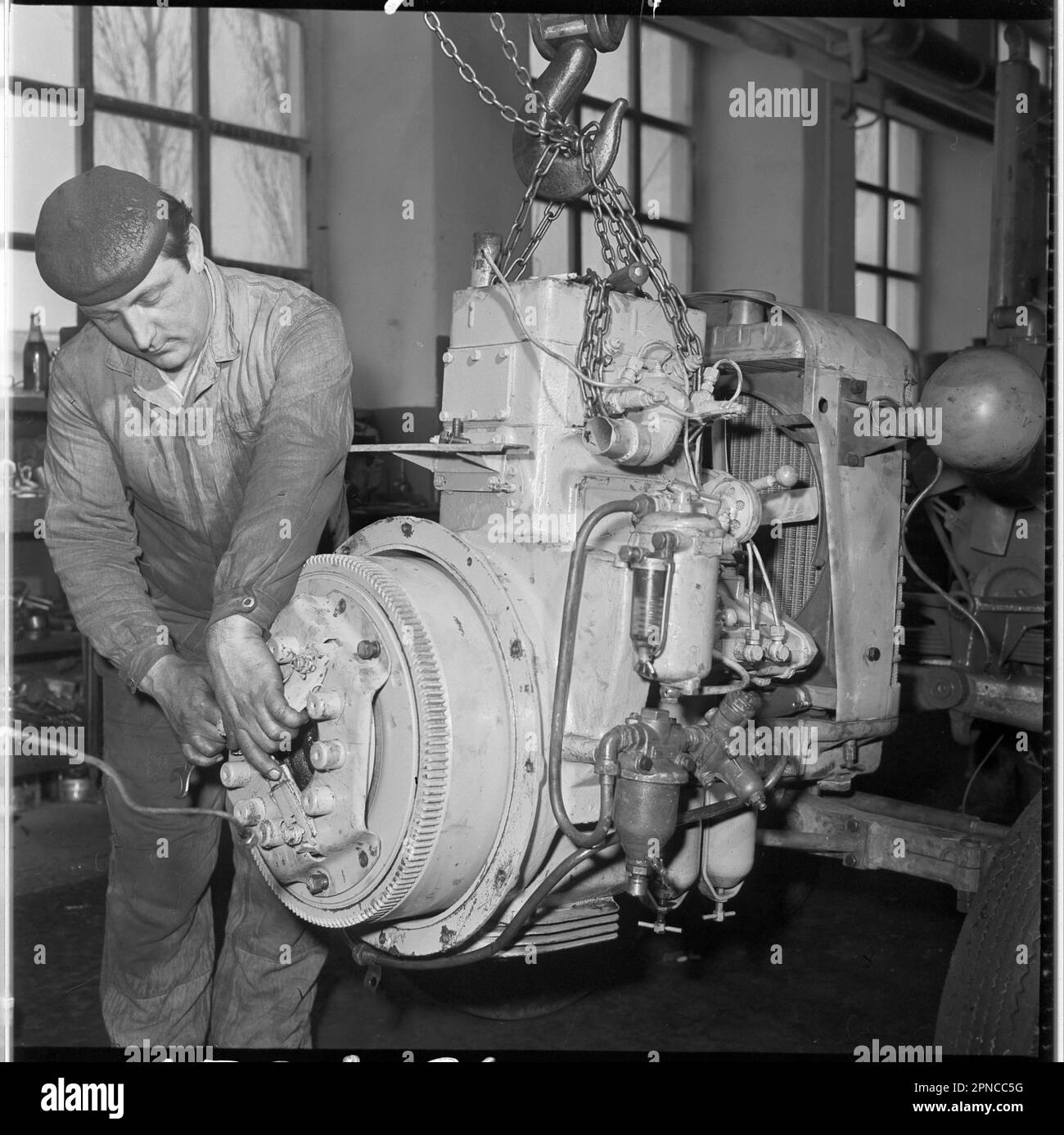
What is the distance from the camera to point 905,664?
9.45 feet

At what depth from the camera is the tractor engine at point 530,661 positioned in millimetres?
1576

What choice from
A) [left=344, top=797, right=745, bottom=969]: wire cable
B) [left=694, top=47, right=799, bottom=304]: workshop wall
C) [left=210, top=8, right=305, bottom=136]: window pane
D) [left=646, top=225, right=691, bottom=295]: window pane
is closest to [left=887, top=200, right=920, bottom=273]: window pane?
[left=694, top=47, right=799, bottom=304]: workshop wall

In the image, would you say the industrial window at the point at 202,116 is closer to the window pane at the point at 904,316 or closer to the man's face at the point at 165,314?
the man's face at the point at 165,314

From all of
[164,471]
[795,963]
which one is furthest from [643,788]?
[795,963]

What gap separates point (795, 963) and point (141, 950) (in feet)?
5.11

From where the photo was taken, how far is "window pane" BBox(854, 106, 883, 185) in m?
7.56

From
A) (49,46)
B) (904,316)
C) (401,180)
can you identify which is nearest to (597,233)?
(401,180)

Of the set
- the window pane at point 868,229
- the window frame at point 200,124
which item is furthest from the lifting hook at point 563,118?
the window pane at point 868,229

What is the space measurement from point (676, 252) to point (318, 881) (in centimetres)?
556

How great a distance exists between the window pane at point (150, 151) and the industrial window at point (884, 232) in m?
4.72

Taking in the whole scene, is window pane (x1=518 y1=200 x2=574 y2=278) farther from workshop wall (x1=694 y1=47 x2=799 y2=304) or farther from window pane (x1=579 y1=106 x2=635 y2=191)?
workshop wall (x1=694 y1=47 x2=799 y2=304)

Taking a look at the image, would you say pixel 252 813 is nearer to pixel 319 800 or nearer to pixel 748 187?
pixel 319 800

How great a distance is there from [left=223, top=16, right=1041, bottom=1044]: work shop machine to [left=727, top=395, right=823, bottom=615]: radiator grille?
401 millimetres
